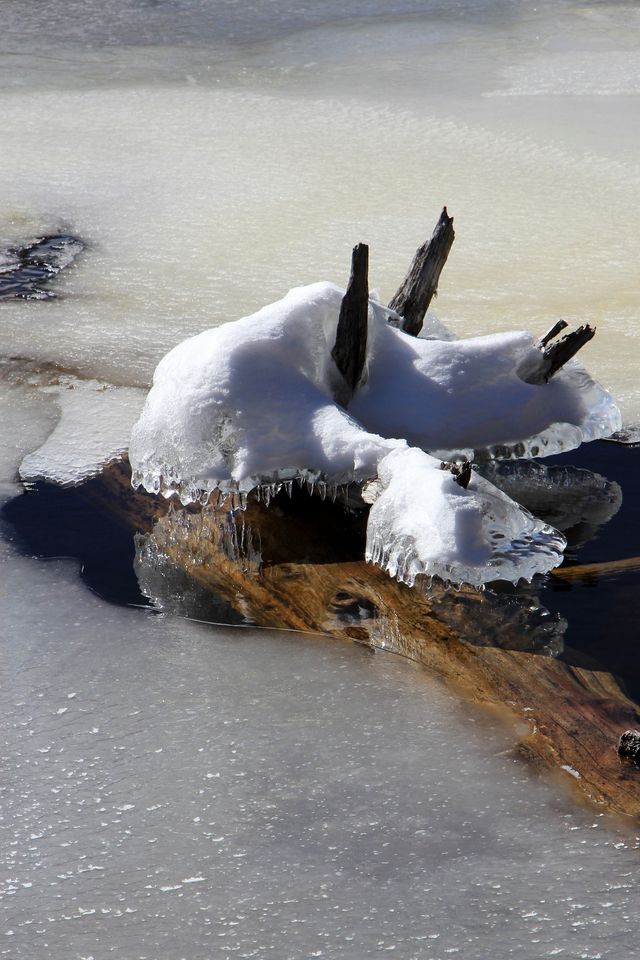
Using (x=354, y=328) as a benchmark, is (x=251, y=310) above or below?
below

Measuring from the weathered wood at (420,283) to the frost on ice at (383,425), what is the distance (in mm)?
135

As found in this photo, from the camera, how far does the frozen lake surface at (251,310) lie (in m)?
1.42

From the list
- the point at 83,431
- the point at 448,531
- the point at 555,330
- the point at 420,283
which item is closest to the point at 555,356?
the point at 555,330

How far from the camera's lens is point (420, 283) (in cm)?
262

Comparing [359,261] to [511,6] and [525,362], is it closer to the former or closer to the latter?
[525,362]

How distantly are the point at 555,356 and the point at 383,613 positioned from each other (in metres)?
0.75

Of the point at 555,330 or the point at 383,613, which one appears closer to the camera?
the point at 383,613

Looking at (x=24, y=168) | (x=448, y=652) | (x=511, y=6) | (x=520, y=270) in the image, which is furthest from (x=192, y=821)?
(x=511, y=6)

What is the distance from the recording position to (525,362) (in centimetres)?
247

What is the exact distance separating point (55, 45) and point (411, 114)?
2.54m

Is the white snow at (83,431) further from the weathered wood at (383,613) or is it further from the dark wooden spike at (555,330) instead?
the dark wooden spike at (555,330)

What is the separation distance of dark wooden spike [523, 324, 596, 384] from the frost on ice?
0.03 meters

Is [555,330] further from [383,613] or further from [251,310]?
[251,310]

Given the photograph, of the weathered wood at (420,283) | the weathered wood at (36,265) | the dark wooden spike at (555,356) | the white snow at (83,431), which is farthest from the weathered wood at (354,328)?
the weathered wood at (36,265)
